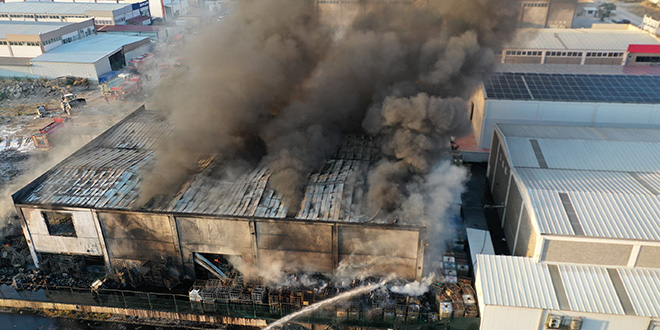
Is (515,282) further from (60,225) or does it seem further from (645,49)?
(645,49)

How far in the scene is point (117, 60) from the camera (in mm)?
54062

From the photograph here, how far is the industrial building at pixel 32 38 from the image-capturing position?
51406mm

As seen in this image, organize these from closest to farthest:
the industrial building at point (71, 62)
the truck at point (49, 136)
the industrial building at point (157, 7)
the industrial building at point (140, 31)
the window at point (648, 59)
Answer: the truck at point (49, 136)
the window at point (648, 59)
the industrial building at point (71, 62)
the industrial building at point (140, 31)
the industrial building at point (157, 7)

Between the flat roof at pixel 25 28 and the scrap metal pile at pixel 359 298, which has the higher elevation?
the flat roof at pixel 25 28

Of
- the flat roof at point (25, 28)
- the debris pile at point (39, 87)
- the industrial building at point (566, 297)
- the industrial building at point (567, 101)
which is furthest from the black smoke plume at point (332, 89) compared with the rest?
the flat roof at point (25, 28)

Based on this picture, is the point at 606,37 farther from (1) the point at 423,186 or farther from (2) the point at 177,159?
(2) the point at 177,159

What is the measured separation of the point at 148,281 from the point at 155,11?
74360 millimetres

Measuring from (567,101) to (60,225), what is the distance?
101ft

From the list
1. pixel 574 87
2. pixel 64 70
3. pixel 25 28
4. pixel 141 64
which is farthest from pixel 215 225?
pixel 25 28

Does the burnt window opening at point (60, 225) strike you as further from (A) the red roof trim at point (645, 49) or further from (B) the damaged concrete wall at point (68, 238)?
(A) the red roof trim at point (645, 49)

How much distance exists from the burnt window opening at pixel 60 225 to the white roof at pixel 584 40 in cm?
3451

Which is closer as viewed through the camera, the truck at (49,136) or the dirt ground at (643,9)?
the truck at (49,136)

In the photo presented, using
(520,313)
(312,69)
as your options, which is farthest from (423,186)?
(312,69)

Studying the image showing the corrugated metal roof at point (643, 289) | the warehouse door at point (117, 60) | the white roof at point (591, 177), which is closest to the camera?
the corrugated metal roof at point (643, 289)
